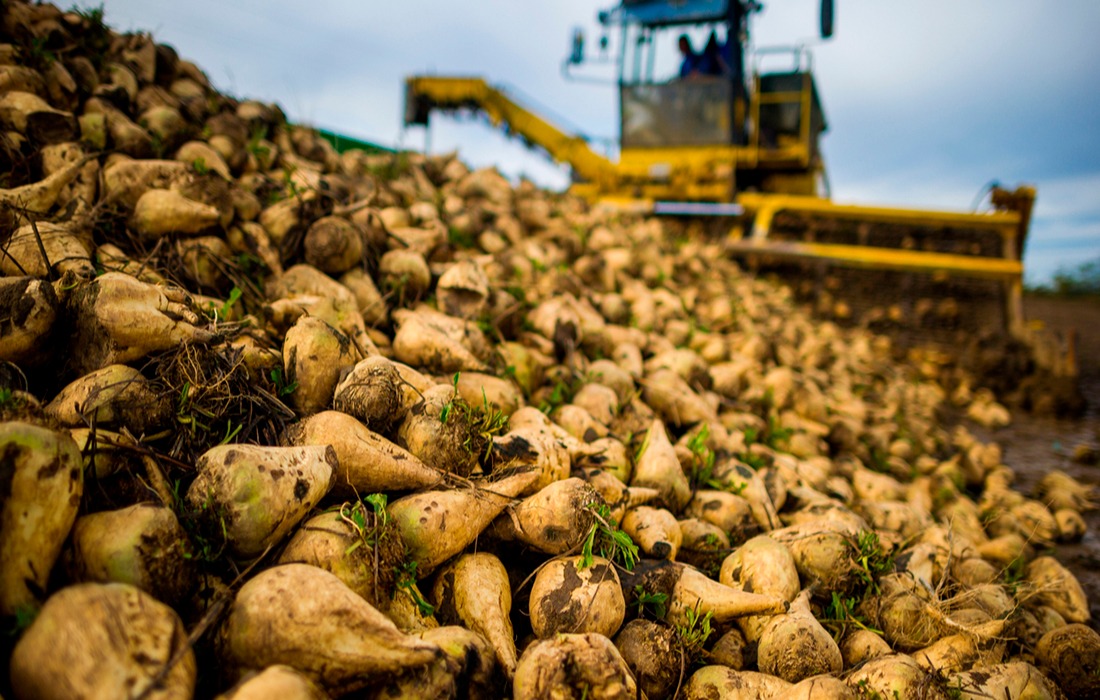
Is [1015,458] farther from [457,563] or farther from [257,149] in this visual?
A: [257,149]

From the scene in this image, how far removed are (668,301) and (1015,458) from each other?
10.1ft

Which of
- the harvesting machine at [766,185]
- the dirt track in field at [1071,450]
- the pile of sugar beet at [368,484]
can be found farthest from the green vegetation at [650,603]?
the harvesting machine at [766,185]

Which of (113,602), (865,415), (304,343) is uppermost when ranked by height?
(304,343)

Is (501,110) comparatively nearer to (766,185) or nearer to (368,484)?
(766,185)

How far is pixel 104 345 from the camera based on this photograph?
190cm

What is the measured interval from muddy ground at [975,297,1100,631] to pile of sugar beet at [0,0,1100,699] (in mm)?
164

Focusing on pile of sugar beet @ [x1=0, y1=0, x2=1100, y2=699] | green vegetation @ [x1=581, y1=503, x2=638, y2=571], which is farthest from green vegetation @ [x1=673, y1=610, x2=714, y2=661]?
green vegetation @ [x1=581, y1=503, x2=638, y2=571]

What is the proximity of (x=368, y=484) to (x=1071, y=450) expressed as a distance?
575cm

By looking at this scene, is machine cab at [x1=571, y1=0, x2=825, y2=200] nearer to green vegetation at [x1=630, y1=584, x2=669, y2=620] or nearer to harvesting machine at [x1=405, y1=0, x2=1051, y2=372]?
harvesting machine at [x1=405, y1=0, x2=1051, y2=372]

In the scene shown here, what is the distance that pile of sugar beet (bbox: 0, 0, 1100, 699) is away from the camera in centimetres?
147

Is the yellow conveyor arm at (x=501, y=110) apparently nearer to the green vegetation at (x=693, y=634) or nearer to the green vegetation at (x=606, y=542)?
the green vegetation at (x=606, y=542)

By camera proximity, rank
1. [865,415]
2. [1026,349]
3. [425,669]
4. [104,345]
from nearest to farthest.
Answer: [425,669] < [104,345] < [865,415] < [1026,349]

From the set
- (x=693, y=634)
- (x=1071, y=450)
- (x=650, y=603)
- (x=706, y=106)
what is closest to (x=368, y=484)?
(x=650, y=603)

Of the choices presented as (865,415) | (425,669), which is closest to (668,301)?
(865,415)
